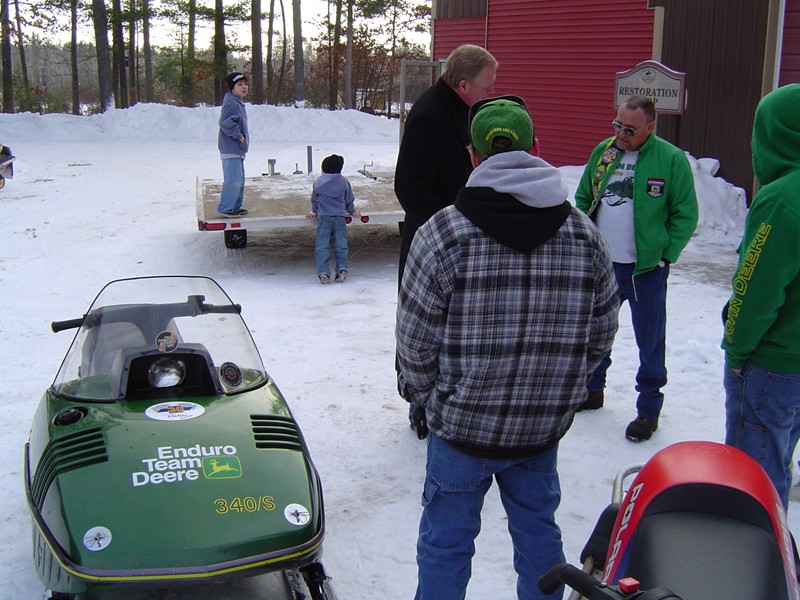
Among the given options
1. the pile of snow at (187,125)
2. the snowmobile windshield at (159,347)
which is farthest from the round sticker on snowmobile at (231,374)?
the pile of snow at (187,125)

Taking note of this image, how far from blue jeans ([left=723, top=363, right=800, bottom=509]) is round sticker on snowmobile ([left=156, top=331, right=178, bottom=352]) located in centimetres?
238

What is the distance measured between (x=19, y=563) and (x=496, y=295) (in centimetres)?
259

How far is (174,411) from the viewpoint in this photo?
142 inches

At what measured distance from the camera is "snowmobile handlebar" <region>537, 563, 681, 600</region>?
5.52ft

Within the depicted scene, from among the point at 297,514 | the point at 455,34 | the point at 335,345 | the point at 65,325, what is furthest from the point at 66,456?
the point at 455,34

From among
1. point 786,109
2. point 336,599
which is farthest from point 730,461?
point 336,599

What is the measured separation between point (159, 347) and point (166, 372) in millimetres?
118

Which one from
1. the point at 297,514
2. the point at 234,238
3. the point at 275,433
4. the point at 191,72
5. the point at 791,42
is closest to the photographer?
the point at 297,514

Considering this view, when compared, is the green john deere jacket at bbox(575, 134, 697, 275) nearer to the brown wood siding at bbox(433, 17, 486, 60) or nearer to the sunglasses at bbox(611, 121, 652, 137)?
the sunglasses at bbox(611, 121, 652, 137)

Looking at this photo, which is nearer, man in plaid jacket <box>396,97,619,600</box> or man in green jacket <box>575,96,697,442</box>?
man in plaid jacket <box>396,97,619,600</box>

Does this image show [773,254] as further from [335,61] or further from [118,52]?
[335,61]

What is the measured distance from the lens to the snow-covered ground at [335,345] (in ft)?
13.1

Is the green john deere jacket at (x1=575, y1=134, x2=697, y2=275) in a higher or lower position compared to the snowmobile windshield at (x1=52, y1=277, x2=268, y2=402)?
higher

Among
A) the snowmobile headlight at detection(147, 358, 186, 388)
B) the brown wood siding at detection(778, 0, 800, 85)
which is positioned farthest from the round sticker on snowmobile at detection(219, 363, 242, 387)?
the brown wood siding at detection(778, 0, 800, 85)
